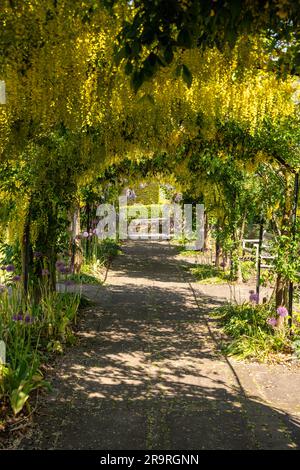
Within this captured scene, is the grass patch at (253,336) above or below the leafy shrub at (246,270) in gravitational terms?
below

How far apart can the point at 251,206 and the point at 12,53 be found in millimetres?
6626

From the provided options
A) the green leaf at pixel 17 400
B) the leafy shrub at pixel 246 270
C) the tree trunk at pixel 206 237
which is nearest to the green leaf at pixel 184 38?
the green leaf at pixel 17 400

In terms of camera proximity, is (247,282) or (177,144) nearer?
(177,144)

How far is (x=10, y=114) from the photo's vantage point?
404 cm

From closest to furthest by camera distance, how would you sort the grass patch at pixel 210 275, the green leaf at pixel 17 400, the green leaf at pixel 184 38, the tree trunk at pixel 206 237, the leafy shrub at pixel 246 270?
1. the green leaf at pixel 184 38
2. the green leaf at pixel 17 400
3. the leafy shrub at pixel 246 270
4. the grass patch at pixel 210 275
5. the tree trunk at pixel 206 237

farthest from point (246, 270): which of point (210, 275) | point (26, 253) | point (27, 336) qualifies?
point (27, 336)

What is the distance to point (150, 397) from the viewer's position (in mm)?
4070

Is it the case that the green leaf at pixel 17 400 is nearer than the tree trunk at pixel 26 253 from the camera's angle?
Yes

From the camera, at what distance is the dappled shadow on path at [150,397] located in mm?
3314

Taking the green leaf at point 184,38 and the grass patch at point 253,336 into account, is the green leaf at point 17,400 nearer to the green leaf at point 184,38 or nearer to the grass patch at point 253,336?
the grass patch at point 253,336

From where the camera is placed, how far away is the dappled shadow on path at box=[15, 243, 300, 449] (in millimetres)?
3314
